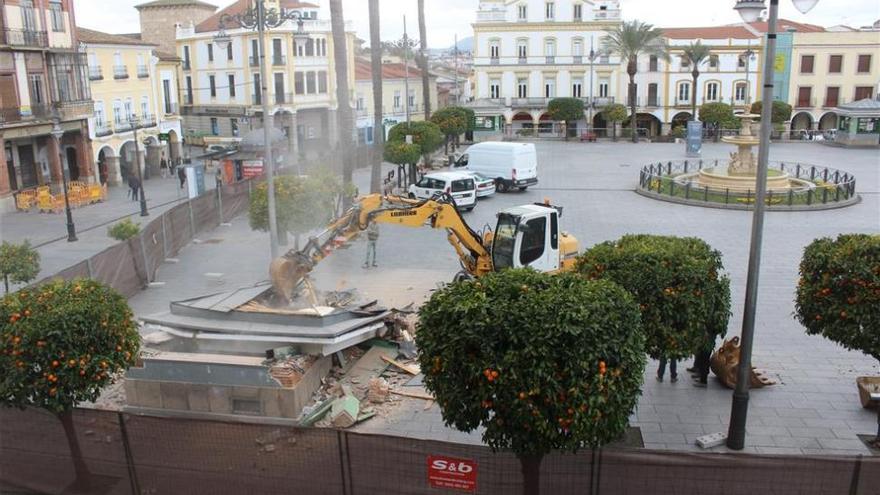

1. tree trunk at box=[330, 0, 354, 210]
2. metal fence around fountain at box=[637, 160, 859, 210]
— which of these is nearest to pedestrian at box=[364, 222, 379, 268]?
tree trunk at box=[330, 0, 354, 210]

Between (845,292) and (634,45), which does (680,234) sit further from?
(634,45)

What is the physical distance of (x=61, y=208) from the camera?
31016mm

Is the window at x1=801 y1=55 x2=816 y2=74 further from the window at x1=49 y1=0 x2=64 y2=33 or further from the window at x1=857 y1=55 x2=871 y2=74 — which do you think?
the window at x1=49 y1=0 x2=64 y2=33

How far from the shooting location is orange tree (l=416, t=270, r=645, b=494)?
7.71 meters

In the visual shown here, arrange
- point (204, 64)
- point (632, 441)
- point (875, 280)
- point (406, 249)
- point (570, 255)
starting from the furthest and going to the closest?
point (204, 64)
point (406, 249)
point (570, 255)
point (632, 441)
point (875, 280)

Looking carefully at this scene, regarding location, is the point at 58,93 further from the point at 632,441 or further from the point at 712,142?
the point at 712,142

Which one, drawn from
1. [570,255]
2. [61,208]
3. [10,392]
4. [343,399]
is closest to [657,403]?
[343,399]

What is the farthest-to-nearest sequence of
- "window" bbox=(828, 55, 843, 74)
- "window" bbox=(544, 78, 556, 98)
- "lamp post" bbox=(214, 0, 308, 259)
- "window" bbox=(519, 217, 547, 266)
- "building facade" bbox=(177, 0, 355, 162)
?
1. "window" bbox=(544, 78, 556, 98)
2. "window" bbox=(828, 55, 843, 74)
3. "building facade" bbox=(177, 0, 355, 162)
4. "lamp post" bbox=(214, 0, 308, 259)
5. "window" bbox=(519, 217, 547, 266)

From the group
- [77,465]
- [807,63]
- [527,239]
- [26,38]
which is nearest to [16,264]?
[77,465]

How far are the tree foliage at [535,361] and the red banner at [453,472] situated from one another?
537 mm

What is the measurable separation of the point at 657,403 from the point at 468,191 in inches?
676

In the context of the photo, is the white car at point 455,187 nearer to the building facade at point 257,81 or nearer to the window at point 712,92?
the building facade at point 257,81

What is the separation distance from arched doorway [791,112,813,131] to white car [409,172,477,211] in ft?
144

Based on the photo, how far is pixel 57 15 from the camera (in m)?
34.2
